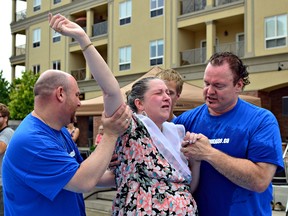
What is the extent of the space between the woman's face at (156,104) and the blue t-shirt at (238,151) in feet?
1.17

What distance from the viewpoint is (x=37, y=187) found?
90.1 inches

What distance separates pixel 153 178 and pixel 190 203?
303 millimetres

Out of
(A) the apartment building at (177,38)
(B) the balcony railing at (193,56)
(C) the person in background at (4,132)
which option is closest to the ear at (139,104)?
(C) the person in background at (4,132)

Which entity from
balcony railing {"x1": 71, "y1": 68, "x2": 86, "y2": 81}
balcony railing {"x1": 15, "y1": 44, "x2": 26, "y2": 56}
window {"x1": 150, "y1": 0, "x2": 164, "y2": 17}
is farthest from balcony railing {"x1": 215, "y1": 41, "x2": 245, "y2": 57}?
balcony railing {"x1": 15, "y1": 44, "x2": 26, "y2": 56}

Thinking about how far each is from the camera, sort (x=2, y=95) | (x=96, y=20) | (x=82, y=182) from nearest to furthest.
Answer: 1. (x=82, y=182)
2. (x=96, y=20)
3. (x=2, y=95)

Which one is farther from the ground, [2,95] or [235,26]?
[235,26]

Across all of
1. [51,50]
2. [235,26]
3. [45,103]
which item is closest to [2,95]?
[51,50]

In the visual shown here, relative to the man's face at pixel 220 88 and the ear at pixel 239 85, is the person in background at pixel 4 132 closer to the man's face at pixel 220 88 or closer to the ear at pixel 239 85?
the man's face at pixel 220 88

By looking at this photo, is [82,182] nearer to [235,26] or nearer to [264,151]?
[264,151]

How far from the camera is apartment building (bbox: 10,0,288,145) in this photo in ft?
66.6

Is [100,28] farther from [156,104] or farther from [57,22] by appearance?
[57,22]

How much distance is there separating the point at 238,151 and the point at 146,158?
60 centimetres

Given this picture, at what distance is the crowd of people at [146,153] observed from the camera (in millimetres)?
2281

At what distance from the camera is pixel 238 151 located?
2596 mm
